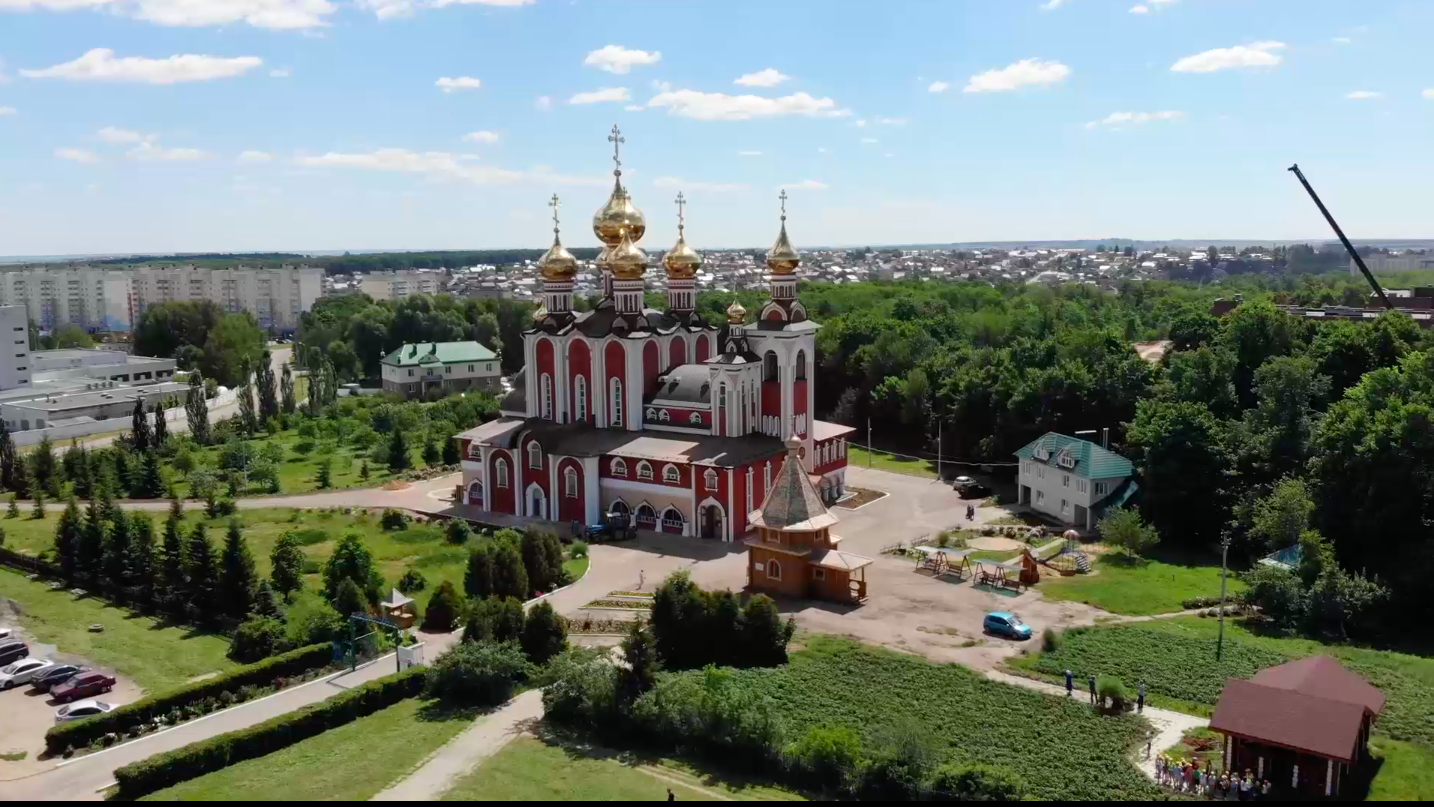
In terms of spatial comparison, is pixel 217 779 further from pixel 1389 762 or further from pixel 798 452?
pixel 1389 762

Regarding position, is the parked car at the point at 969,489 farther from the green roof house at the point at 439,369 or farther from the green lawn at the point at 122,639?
the green roof house at the point at 439,369

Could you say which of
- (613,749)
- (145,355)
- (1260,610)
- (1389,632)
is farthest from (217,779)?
(145,355)

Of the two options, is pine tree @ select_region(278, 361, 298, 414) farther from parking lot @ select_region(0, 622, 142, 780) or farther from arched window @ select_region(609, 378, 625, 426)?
parking lot @ select_region(0, 622, 142, 780)

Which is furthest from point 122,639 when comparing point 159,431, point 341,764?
point 159,431

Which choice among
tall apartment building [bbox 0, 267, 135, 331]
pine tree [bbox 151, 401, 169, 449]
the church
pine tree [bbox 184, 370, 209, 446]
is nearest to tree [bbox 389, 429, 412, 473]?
the church

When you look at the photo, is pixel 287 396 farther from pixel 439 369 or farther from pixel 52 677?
pixel 52 677

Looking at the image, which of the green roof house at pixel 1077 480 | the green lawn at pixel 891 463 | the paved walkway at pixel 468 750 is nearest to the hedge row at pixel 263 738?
the paved walkway at pixel 468 750
